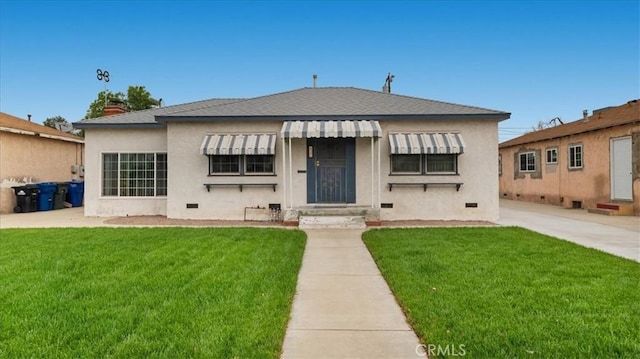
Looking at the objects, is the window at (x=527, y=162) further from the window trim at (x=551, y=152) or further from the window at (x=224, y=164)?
the window at (x=224, y=164)

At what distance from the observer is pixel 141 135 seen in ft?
46.3

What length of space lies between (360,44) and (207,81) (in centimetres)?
1293

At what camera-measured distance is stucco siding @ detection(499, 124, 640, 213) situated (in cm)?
1557

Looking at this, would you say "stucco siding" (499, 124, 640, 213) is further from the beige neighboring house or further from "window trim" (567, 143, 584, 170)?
the beige neighboring house

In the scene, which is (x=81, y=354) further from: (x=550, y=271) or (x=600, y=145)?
(x=600, y=145)

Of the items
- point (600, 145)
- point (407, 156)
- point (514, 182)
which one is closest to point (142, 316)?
point (407, 156)

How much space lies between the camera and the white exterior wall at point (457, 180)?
496 inches

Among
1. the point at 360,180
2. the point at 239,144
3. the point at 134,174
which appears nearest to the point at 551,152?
the point at 360,180

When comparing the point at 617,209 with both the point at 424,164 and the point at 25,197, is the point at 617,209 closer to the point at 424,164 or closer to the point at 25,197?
the point at 424,164

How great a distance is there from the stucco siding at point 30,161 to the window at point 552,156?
25.3 metres

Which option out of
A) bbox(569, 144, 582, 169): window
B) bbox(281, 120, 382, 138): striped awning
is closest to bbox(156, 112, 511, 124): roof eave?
bbox(281, 120, 382, 138): striped awning

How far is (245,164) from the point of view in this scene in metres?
12.9

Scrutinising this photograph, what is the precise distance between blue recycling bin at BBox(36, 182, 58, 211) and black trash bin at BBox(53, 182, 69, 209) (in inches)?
10.7

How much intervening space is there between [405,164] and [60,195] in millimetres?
15802
